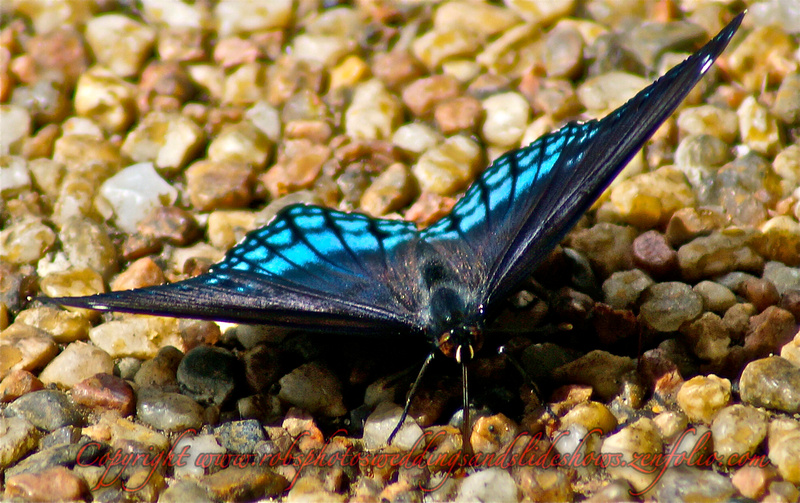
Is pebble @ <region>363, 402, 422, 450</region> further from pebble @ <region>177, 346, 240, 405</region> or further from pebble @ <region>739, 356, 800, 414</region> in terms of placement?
pebble @ <region>739, 356, 800, 414</region>

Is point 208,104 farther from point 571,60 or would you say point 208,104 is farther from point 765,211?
point 765,211

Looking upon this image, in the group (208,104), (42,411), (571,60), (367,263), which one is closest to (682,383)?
(367,263)

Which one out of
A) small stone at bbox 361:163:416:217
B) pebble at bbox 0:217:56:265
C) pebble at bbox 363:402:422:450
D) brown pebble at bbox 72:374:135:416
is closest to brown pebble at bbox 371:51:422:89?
small stone at bbox 361:163:416:217

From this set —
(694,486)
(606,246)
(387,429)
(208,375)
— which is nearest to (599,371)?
(694,486)

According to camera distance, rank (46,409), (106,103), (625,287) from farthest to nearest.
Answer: (106,103)
(625,287)
(46,409)

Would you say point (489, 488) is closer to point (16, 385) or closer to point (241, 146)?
point (16, 385)

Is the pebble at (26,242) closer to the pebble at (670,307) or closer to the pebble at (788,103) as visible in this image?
the pebble at (670,307)
